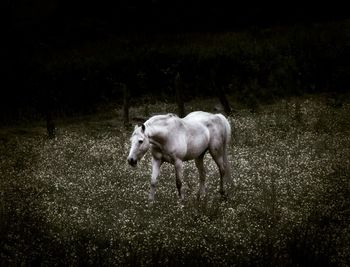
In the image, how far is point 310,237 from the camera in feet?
30.3

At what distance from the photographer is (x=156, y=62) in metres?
36.4

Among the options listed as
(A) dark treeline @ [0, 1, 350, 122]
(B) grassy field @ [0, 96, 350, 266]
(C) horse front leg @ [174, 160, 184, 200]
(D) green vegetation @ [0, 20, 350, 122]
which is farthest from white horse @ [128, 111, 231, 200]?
(A) dark treeline @ [0, 1, 350, 122]

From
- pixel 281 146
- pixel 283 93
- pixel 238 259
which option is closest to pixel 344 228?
pixel 238 259

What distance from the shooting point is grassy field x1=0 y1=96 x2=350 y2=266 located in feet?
28.9

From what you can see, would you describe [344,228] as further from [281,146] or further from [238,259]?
[281,146]

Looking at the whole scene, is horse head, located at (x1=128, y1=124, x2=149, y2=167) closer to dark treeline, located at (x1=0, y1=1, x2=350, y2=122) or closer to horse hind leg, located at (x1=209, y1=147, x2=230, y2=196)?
horse hind leg, located at (x1=209, y1=147, x2=230, y2=196)

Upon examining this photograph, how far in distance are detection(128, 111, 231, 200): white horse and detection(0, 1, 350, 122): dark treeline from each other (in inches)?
661

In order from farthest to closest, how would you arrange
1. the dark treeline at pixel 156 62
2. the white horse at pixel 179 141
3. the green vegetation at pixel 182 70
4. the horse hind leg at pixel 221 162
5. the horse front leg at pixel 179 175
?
the dark treeline at pixel 156 62, the green vegetation at pixel 182 70, the horse hind leg at pixel 221 162, the horse front leg at pixel 179 175, the white horse at pixel 179 141

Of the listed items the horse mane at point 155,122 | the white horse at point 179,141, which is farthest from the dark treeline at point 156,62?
the horse mane at point 155,122

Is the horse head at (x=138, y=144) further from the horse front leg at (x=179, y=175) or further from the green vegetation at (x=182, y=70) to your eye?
the green vegetation at (x=182, y=70)

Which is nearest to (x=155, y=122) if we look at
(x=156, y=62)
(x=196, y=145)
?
(x=196, y=145)

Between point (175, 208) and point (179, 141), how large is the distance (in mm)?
1508

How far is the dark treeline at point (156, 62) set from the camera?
32.7m

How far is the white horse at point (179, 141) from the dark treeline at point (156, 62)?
16.8m
